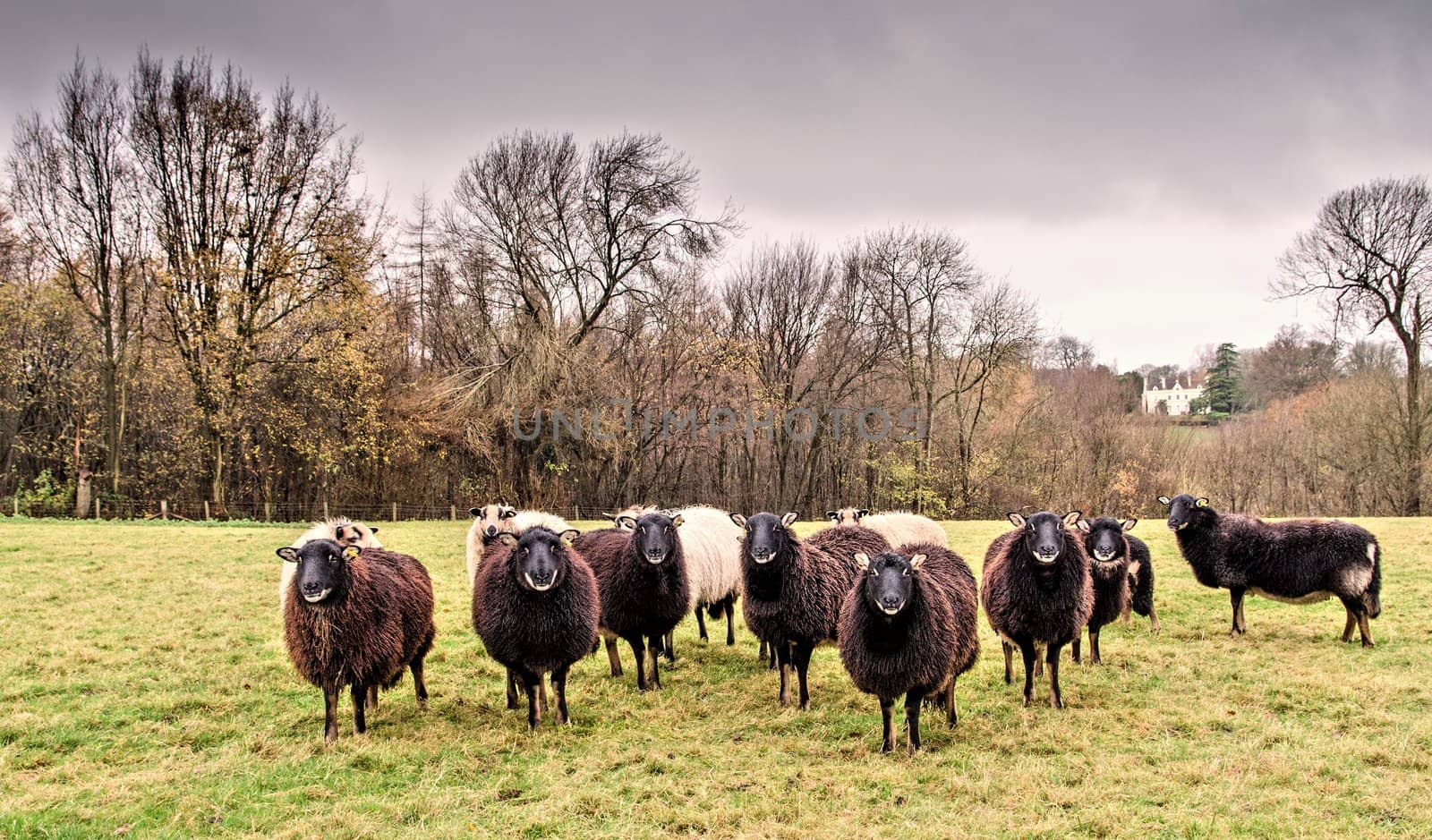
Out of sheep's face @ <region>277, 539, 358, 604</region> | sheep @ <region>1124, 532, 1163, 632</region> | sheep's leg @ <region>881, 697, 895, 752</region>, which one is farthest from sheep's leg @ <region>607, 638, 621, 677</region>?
sheep @ <region>1124, 532, 1163, 632</region>

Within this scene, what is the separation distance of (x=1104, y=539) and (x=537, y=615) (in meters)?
6.03

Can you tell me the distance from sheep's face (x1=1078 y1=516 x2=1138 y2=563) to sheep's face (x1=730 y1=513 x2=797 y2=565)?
3498 millimetres

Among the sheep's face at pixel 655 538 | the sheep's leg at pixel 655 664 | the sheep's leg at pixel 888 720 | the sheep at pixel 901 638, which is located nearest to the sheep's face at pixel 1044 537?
the sheep at pixel 901 638

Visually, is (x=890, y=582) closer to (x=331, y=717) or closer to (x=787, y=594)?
(x=787, y=594)

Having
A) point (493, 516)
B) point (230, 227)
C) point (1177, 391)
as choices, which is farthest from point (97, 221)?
point (1177, 391)

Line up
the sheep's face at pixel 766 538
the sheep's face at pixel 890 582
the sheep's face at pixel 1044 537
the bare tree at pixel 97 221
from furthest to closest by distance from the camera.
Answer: the bare tree at pixel 97 221, the sheep's face at pixel 766 538, the sheep's face at pixel 1044 537, the sheep's face at pixel 890 582

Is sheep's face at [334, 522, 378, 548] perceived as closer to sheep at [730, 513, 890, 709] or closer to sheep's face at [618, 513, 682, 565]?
sheep's face at [618, 513, 682, 565]

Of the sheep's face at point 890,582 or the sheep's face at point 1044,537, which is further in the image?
the sheep's face at point 1044,537

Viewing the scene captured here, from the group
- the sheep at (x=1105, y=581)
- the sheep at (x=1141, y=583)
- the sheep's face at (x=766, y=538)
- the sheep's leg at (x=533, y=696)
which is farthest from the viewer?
the sheep at (x=1141, y=583)

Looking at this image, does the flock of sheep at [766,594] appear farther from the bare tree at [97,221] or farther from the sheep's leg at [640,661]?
the bare tree at [97,221]

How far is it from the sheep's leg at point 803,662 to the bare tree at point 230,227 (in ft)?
73.1

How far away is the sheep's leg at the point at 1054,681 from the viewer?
22.7ft

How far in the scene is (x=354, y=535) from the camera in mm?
7137

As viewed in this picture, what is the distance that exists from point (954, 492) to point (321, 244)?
25.8 meters
